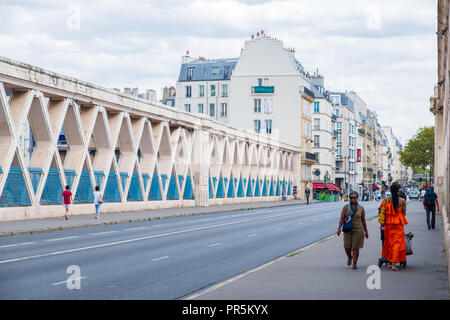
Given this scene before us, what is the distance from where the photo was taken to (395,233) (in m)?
13.5

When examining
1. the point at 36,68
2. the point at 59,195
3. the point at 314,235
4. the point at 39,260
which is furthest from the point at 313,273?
the point at 59,195

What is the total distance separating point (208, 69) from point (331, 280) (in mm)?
87430

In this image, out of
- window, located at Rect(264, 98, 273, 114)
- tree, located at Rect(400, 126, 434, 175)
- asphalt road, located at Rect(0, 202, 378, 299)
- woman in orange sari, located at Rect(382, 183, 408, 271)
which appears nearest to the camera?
asphalt road, located at Rect(0, 202, 378, 299)

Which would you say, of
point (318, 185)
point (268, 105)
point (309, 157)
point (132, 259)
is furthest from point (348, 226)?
point (318, 185)

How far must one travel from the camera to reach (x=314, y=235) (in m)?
25.1

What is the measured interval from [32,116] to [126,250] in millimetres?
16378

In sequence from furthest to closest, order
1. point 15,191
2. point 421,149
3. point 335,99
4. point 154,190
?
point 335,99 → point 421,149 → point 154,190 → point 15,191

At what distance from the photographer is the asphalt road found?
35.9 feet

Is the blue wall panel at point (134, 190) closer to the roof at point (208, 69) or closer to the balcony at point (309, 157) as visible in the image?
the balcony at point (309, 157)

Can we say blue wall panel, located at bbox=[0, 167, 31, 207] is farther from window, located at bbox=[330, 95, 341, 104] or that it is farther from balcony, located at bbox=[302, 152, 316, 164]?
window, located at bbox=[330, 95, 341, 104]

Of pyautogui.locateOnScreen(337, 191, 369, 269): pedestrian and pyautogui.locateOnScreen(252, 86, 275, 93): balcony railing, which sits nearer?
pyautogui.locateOnScreen(337, 191, 369, 269): pedestrian

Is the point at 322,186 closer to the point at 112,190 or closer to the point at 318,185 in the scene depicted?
the point at 318,185

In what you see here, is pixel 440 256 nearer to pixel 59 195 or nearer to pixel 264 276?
pixel 264 276

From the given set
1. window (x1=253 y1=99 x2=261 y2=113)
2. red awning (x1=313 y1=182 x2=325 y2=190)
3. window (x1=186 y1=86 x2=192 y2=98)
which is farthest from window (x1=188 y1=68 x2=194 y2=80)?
red awning (x1=313 y1=182 x2=325 y2=190)
